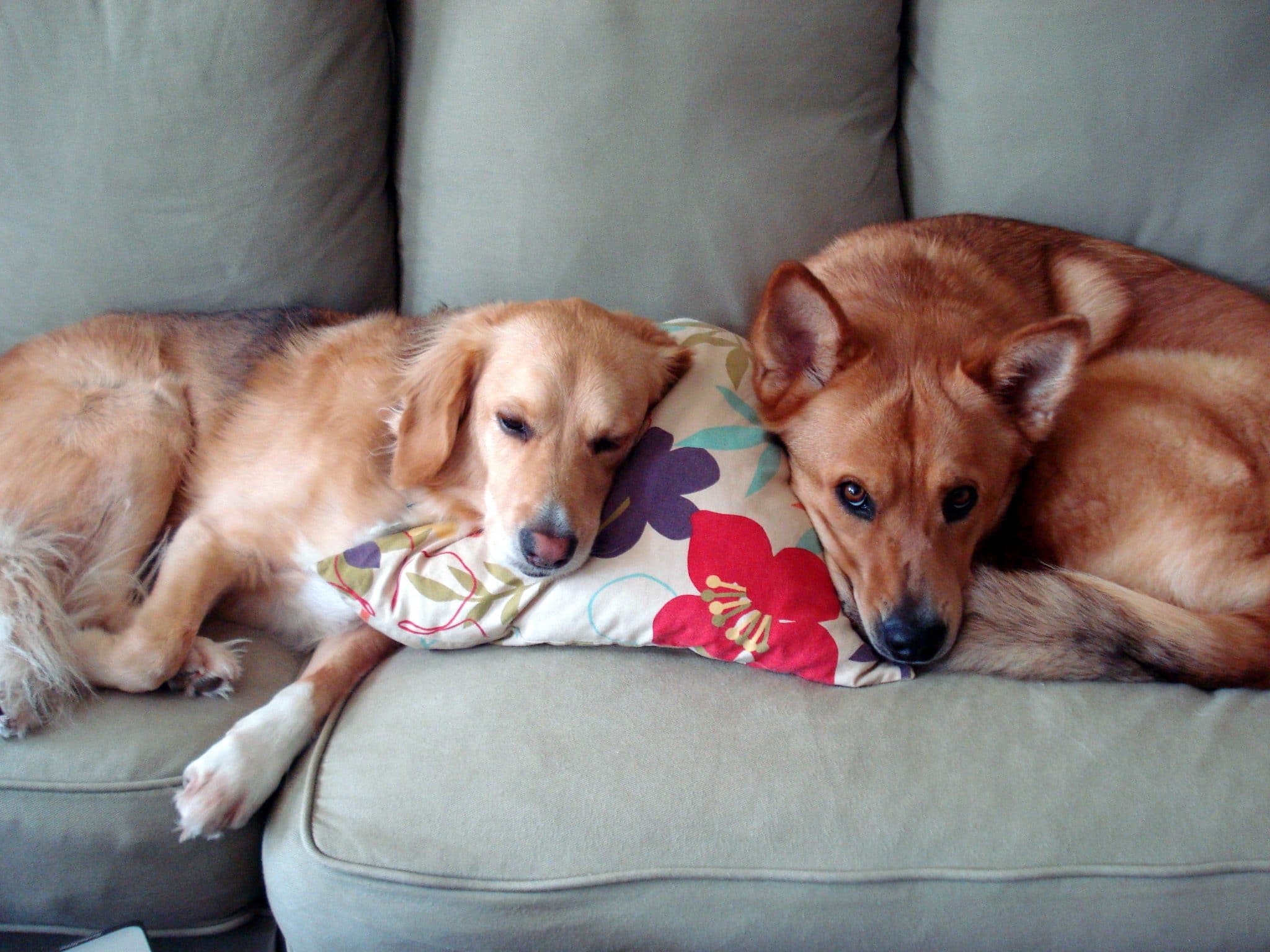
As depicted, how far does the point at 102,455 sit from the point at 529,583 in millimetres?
957

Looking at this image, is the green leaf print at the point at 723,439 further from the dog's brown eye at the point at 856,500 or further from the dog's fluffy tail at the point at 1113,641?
the dog's fluffy tail at the point at 1113,641

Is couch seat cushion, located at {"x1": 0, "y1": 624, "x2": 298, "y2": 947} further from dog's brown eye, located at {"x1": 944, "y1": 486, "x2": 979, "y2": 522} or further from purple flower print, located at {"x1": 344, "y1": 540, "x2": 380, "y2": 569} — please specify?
dog's brown eye, located at {"x1": 944, "y1": 486, "x2": 979, "y2": 522}

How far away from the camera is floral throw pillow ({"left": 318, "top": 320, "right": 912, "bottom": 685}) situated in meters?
1.36

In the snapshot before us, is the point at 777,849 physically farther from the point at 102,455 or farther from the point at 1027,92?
the point at 1027,92

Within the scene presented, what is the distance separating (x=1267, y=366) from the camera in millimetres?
1685

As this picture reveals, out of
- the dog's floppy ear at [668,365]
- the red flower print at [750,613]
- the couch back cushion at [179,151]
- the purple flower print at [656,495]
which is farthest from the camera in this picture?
the couch back cushion at [179,151]

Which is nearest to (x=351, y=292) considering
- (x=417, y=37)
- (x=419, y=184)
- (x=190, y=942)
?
(x=419, y=184)

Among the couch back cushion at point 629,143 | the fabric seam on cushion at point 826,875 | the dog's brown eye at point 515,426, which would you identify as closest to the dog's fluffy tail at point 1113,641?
the fabric seam on cushion at point 826,875

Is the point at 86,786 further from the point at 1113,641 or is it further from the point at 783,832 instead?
the point at 1113,641

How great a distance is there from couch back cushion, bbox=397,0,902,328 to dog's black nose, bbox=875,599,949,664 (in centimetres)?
95

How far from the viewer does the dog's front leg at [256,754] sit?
3.91ft

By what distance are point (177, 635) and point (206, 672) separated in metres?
0.09

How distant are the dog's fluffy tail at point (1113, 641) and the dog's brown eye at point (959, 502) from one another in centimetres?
19


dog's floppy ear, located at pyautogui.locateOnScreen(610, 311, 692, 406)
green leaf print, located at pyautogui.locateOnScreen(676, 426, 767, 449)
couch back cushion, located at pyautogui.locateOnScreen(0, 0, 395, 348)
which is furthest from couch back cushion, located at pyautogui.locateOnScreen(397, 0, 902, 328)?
green leaf print, located at pyautogui.locateOnScreen(676, 426, 767, 449)
